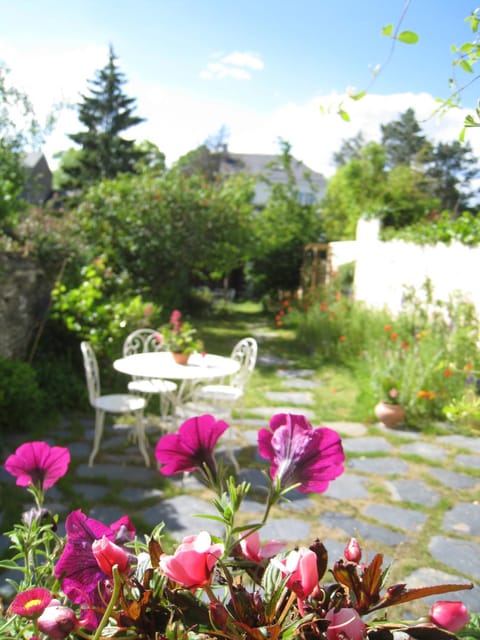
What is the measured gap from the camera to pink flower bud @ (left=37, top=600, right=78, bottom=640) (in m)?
0.53

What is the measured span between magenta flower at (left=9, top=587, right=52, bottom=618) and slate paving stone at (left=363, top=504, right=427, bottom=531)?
3.00 meters

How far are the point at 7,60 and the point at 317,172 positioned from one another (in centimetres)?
2936

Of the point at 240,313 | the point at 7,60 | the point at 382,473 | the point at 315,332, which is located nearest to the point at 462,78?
the point at 382,473

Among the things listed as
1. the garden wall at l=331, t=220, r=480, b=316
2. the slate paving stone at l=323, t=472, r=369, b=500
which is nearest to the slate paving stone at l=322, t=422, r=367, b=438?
the slate paving stone at l=323, t=472, r=369, b=500

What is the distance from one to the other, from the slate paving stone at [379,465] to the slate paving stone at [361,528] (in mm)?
809

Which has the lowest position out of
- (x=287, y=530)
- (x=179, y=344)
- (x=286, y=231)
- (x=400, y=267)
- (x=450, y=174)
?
(x=287, y=530)

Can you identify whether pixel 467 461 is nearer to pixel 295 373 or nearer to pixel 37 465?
pixel 295 373

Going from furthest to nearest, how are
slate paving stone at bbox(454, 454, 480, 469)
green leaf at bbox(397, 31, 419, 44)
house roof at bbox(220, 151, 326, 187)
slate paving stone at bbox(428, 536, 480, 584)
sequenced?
house roof at bbox(220, 151, 326, 187), slate paving stone at bbox(454, 454, 480, 469), slate paving stone at bbox(428, 536, 480, 584), green leaf at bbox(397, 31, 419, 44)

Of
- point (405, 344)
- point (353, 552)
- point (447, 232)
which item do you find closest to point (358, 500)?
point (405, 344)

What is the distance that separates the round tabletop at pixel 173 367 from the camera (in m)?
4.00

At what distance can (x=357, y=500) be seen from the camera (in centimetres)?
353

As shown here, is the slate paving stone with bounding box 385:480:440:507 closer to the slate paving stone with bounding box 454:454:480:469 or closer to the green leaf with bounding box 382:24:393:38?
the slate paving stone with bounding box 454:454:480:469

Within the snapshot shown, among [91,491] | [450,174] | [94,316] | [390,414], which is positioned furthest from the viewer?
[450,174]

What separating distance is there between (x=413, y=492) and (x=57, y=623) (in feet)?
11.7
